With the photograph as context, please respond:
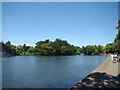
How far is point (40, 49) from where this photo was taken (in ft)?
233

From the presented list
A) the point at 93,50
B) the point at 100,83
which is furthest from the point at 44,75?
the point at 93,50

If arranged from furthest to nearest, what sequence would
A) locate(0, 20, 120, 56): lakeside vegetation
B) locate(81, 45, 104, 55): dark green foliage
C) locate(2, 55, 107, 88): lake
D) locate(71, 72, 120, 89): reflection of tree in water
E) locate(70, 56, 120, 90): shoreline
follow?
1. locate(81, 45, 104, 55): dark green foliage
2. locate(0, 20, 120, 56): lakeside vegetation
3. locate(2, 55, 107, 88): lake
4. locate(70, 56, 120, 90): shoreline
5. locate(71, 72, 120, 89): reflection of tree in water

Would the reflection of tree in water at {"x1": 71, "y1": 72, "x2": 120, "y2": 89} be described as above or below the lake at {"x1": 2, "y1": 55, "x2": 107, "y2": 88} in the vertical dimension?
above

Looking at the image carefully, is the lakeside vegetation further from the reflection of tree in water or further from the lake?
the reflection of tree in water

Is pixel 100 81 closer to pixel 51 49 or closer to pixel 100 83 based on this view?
pixel 100 83

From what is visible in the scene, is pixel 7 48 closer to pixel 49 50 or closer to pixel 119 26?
pixel 49 50

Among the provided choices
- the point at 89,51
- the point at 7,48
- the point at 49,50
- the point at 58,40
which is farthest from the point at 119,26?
the point at 89,51

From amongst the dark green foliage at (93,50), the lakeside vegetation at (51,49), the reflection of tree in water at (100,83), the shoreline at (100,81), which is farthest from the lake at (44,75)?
the dark green foliage at (93,50)

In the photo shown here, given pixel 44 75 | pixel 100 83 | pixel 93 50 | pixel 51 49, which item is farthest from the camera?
pixel 93 50

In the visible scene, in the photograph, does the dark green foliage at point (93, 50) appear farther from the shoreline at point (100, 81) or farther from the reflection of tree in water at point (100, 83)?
the reflection of tree in water at point (100, 83)

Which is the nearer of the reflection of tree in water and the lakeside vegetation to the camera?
the reflection of tree in water

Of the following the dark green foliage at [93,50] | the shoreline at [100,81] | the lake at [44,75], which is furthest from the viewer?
the dark green foliage at [93,50]

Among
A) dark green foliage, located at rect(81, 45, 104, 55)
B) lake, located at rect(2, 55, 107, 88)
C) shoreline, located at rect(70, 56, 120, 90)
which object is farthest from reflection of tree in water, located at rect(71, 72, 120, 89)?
dark green foliage, located at rect(81, 45, 104, 55)

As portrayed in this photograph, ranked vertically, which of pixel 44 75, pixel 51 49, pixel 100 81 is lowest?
pixel 44 75
